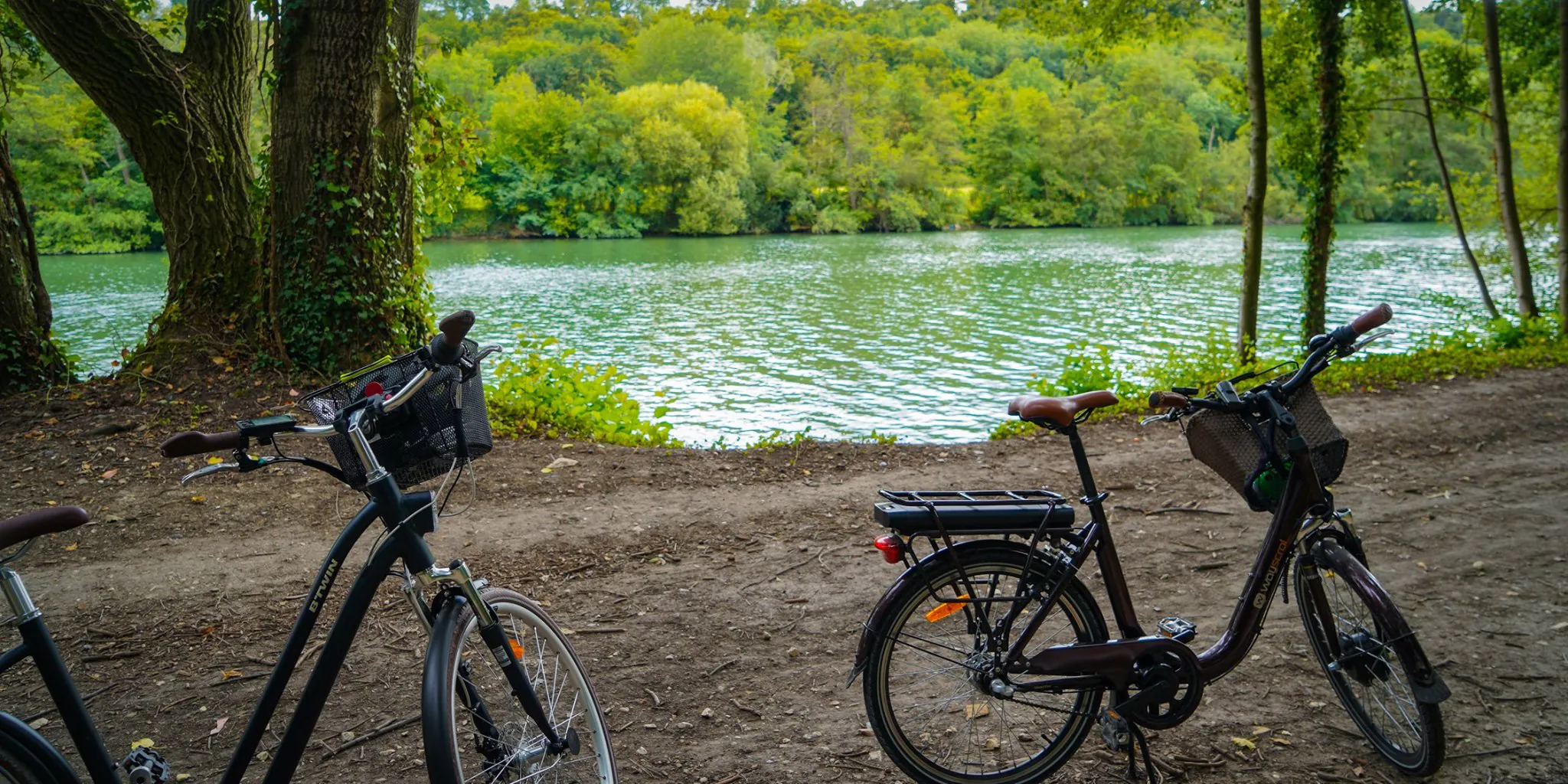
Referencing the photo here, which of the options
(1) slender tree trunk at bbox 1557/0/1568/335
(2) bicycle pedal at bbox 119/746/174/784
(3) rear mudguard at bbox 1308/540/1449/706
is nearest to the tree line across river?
(1) slender tree trunk at bbox 1557/0/1568/335

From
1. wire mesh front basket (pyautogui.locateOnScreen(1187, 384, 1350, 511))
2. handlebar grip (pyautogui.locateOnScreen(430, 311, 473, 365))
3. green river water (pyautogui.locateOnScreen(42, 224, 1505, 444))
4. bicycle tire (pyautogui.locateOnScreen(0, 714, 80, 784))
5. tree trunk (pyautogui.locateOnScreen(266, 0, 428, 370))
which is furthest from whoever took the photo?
green river water (pyautogui.locateOnScreen(42, 224, 1505, 444))

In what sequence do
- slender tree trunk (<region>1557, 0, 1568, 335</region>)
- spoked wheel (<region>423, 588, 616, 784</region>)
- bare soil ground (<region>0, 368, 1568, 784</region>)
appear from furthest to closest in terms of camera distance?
slender tree trunk (<region>1557, 0, 1568, 335</region>) → bare soil ground (<region>0, 368, 1568, 784</region>) → spoked wheel (<region>423, 588, 616, 784</region>)

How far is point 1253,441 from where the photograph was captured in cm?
297

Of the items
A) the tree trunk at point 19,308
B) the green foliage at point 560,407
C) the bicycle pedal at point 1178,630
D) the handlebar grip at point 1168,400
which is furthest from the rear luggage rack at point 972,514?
the tree trunk at point 19,308

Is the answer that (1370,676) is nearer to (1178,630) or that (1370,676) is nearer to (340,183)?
(1178,630)

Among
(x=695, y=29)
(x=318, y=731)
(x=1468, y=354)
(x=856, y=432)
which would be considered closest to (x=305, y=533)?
(x=318, y=731)

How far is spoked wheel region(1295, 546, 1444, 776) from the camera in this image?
2900 mm

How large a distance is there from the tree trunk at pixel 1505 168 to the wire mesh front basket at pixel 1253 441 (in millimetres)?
12067

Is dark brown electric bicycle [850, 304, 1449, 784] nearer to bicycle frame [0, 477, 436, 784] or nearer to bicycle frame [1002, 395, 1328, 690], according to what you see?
bicycle frame [1002, 395, 1328, 690]

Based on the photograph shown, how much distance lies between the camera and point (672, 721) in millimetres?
3475

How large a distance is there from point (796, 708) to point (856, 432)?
9343mm

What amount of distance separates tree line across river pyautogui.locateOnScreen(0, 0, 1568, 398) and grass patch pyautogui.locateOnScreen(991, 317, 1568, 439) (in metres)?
1.26

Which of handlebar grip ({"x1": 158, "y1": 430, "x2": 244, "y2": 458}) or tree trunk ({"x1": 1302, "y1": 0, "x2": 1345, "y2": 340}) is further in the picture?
tree trunk ({"x1": 1302, "y1": 0, "x2": 1345, "y2": 340})

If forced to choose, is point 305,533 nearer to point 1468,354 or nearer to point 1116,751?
point 1116,751
